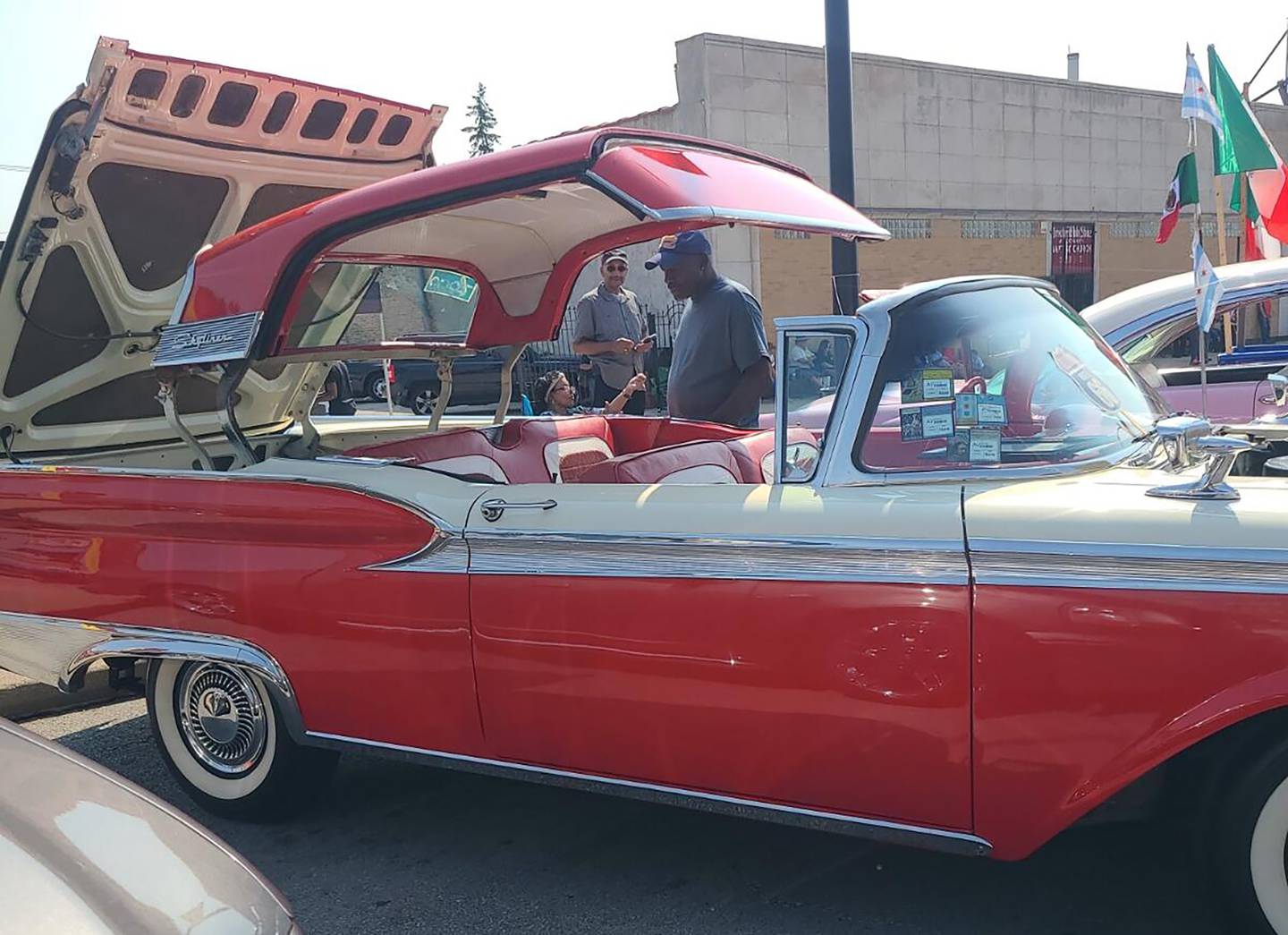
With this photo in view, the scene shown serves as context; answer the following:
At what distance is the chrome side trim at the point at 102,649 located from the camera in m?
3.14

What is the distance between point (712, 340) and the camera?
4480mm

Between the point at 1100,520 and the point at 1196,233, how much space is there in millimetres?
2416

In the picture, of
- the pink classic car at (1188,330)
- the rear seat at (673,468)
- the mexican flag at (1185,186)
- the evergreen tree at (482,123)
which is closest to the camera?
the rear seat at (673,468)

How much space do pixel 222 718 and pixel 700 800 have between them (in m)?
1.71

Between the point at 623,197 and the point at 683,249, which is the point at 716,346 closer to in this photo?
the point at 683,249

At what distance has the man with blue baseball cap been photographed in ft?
14.5

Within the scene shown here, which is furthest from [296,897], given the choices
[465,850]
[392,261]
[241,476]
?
[392,261]

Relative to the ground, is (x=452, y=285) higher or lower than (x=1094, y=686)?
higher

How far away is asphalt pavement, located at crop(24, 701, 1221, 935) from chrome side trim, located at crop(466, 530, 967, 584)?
94cm

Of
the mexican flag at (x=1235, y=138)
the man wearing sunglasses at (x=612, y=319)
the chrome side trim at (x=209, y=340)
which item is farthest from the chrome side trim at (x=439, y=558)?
the mexican flag at (x=1235, y=138)

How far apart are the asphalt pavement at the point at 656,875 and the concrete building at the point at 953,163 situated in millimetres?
13135

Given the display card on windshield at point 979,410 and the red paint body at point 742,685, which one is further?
the display card on windshield at point 979,410

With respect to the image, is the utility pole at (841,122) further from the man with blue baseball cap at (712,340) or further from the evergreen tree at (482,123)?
the evergreen tree at (482,123)

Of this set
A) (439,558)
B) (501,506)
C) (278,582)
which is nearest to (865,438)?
(501,506)
